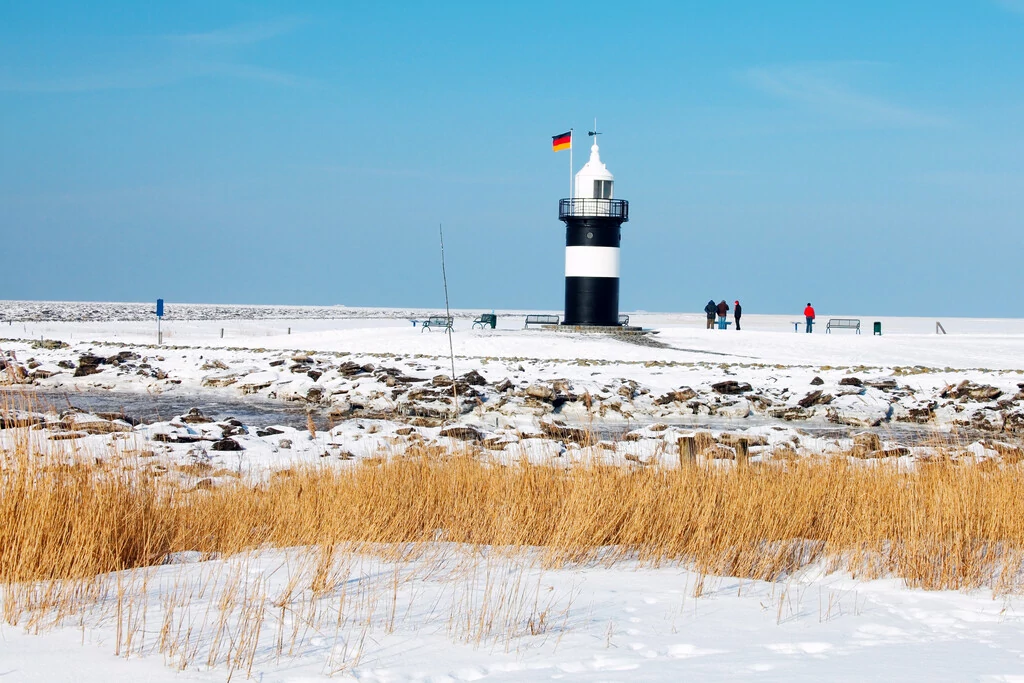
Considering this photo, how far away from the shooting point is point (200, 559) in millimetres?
5848

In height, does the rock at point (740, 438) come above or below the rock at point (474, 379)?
below

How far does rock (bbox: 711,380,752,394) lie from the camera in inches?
735

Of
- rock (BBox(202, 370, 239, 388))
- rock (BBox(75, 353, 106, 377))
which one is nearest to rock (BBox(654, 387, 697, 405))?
rock (BBox(202, 370, 239, 388))

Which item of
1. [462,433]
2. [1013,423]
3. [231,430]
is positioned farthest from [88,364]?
[1013,423]

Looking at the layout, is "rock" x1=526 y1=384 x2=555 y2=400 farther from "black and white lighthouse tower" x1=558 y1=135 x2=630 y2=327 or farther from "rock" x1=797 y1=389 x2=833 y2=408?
"black and white lighthouse tower" x1=558 y1=135 x2=630 y2=327

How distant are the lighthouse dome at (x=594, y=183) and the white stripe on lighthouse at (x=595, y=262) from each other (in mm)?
1785

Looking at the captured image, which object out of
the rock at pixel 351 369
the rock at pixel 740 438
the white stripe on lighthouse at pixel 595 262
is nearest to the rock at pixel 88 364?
the rock at pixel 351 369

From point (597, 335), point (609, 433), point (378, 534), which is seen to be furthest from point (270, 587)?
point (597, 335)

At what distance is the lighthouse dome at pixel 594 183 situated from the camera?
3356 cm

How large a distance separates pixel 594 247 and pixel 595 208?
1.31m

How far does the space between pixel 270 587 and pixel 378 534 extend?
1.29m

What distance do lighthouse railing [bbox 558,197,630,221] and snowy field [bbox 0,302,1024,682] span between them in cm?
741

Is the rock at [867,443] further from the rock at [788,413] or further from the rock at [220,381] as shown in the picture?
the rock at [220,381]

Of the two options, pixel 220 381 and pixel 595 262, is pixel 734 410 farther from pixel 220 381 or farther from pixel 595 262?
pixel 595 262
